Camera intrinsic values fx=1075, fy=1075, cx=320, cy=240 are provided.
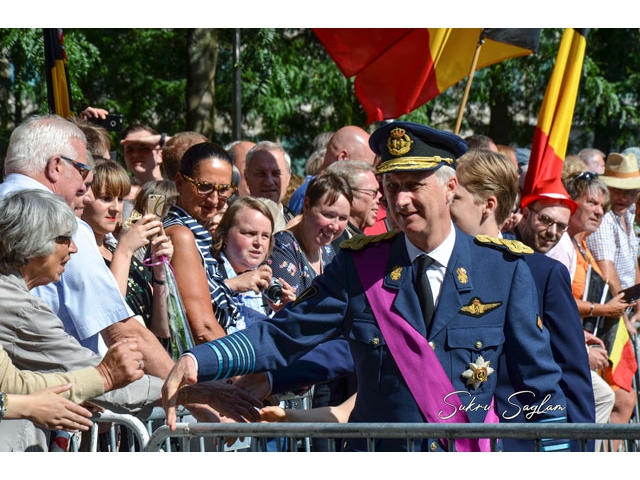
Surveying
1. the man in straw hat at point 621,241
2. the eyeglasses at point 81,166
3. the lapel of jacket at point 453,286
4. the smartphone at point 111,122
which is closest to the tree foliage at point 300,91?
the man in straw hat at point 621,241

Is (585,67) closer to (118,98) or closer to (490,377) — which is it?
(118,98)

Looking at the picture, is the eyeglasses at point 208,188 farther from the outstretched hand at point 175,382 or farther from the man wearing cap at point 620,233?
the man wearing cap at point 620,233

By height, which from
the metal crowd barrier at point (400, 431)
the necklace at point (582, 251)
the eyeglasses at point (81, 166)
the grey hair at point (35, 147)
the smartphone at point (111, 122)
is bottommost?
the metal crowd barrier at point (400, 431)

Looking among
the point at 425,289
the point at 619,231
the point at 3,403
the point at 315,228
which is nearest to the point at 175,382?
the point at 3,403

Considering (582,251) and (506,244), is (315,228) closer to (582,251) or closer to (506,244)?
(582,251)

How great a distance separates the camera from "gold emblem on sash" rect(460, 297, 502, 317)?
3.72 m

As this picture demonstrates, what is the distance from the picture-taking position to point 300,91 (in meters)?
17.6

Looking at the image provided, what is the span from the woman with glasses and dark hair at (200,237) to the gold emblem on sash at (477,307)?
1769 mm

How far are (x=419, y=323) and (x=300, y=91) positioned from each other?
14.2 metres

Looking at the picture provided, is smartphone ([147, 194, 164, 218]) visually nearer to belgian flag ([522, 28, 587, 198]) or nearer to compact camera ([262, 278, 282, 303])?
compact camera ([262, 278, 282, 303])

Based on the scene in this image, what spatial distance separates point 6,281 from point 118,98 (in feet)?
46.3

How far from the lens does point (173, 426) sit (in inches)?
144

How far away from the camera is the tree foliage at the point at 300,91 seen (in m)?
16.2
